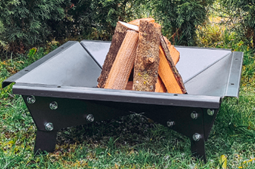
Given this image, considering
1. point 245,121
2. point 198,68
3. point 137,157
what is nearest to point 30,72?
point 137,157

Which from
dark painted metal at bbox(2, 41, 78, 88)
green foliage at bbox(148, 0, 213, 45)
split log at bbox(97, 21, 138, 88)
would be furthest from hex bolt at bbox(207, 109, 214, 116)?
green foliage at bbox(148, 0, 213, 45)

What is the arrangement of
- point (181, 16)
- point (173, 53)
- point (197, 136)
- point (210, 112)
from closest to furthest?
point (210, 112) → point (197, 136) → point (173, 53) → point (181, 16)

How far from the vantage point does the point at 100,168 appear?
194cm

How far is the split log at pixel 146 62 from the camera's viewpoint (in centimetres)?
202

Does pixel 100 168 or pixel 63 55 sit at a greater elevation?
pixel 63 55

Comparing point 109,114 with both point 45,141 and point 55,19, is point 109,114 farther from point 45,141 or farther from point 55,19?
point 55,19

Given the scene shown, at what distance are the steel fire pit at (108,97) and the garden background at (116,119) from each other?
0.21 metres

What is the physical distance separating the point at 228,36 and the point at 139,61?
2.32 m

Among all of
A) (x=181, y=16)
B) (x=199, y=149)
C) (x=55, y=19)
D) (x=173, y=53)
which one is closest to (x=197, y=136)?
(x=199, y=149)

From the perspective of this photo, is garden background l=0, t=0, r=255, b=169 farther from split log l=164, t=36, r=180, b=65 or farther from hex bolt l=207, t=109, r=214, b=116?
split log l=164, t=36, r=180, b=65

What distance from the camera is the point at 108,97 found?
1.62 m

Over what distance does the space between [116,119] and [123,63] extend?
2.14 ft

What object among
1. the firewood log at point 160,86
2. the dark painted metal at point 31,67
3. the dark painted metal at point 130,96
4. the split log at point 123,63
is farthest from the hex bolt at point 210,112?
the dark painted metal at point 31,67

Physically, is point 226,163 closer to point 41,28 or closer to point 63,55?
point 63,55
